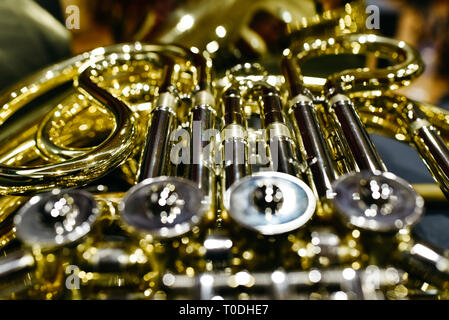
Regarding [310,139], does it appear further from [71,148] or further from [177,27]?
[177,27]

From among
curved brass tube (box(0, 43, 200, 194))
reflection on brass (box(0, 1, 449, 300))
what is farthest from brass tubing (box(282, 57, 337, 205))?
curved brass tube (box(0, 43, 200, 194))

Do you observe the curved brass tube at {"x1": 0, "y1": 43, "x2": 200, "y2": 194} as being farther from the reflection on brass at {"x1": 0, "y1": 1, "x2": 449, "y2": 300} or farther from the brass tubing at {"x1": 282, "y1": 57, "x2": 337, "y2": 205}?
the brass tubing at {"x1": 282, "y1": 57, "x2": 337, "y2": 205}

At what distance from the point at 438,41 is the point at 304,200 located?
192 centimetres

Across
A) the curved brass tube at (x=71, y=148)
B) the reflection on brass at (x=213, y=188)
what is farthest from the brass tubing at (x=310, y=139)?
the curved brass tube at (x=71, y=148)

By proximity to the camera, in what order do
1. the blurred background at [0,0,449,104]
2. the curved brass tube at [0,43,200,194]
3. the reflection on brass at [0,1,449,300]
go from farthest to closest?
the blurred background at [0,0,449,104] < the curved brass tube at [0,43,200,194] < the reflection on brass at [0,1,449,300]

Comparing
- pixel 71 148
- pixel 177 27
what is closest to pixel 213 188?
pixel 71 148

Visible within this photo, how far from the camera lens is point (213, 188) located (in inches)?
16.9

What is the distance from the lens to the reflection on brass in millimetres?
365

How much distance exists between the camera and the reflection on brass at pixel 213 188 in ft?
1.20

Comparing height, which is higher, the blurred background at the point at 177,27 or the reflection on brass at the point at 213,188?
the blurred background at the point at 177,27

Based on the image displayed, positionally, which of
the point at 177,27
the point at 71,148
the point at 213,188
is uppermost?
the point at 177,27

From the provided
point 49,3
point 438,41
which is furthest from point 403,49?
point 438,41

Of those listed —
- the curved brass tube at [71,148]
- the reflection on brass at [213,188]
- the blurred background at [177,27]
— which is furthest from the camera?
the blurred background at [177,27]

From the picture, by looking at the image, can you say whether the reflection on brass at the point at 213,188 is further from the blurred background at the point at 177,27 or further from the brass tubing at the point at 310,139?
the blurred background at the point at 177,27
